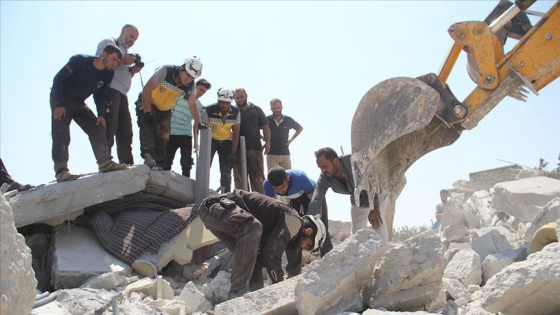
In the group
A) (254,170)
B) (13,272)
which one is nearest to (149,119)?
(254,170)

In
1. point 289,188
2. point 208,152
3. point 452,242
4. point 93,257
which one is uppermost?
point 208,152

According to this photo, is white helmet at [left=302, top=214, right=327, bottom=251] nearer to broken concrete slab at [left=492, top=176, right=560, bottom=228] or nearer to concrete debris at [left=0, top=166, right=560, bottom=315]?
concrete debris at [left=0, top=166, right=560, bottom=315]

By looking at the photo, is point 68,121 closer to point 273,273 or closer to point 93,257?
point 93,257

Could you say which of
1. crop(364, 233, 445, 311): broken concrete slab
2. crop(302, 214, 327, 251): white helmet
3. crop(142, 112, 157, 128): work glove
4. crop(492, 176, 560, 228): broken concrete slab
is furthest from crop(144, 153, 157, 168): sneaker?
crop(492, 176, 560, 228): broken concrete slab

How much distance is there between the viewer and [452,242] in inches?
278

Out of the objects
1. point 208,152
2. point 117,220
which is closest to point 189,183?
point 208,152

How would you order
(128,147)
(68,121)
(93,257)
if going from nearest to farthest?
(93,257), (68,121), (128,147)

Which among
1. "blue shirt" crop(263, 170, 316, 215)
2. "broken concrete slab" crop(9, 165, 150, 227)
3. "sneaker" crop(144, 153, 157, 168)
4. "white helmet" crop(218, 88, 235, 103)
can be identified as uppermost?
"white helmet" crop(218, 88, 235, 103)

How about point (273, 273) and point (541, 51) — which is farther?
point (273, 273)

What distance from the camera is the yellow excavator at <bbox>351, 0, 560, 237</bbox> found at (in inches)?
160

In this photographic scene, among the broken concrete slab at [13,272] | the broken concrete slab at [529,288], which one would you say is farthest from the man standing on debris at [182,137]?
the broken concrete slab at [13,272]

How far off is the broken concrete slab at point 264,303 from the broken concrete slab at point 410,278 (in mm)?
500

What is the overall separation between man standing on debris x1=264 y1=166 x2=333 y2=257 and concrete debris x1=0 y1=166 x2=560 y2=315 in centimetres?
88

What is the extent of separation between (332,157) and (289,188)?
628 millimetres
